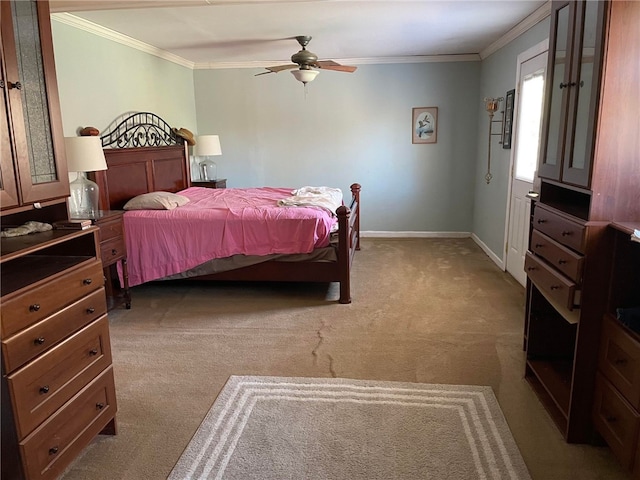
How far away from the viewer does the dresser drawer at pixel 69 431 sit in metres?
1.76

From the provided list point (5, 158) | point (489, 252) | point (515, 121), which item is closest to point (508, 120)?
point (515, 121)

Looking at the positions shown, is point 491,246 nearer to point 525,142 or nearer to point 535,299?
point 525,142

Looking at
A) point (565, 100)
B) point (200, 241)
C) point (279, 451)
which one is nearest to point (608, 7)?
point (565, 100)

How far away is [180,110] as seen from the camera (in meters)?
6.21

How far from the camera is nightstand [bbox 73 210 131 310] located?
3.64 metres

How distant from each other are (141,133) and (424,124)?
356 centimetres

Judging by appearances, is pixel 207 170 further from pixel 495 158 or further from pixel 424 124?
pixel 495 158

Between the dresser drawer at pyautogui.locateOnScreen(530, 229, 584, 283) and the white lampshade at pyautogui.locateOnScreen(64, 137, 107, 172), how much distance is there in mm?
3122

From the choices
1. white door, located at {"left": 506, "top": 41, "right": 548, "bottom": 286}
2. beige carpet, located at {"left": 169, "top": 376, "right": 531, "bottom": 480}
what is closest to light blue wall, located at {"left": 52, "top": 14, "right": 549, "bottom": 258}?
white door, located at {"left": 506, "top": 41, "right": 548, "bottom": 286}

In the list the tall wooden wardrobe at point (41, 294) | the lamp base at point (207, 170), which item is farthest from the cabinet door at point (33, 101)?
the lamp base at point (207, 170)

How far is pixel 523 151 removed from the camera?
179 inches

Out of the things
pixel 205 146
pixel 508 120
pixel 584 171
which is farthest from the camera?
pixel 205 146

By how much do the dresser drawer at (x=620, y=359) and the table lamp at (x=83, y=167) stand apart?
3.45 m

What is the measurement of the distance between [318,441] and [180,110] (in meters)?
5.09
